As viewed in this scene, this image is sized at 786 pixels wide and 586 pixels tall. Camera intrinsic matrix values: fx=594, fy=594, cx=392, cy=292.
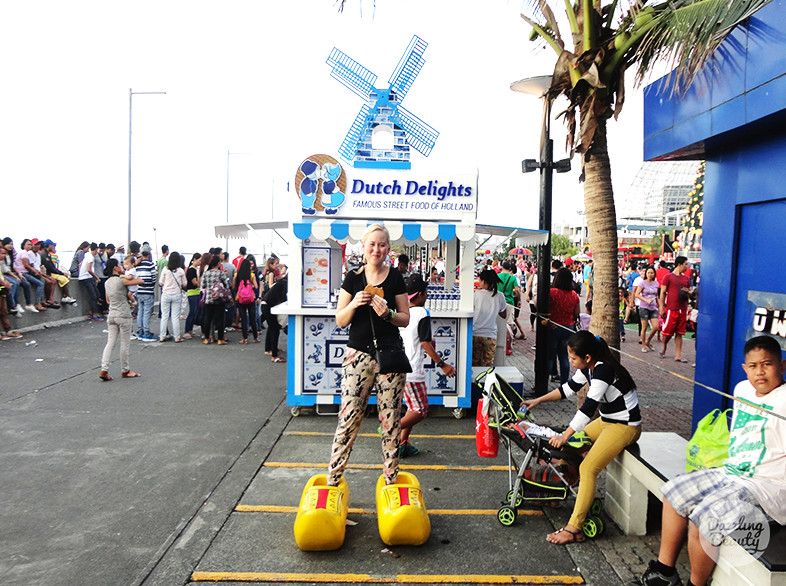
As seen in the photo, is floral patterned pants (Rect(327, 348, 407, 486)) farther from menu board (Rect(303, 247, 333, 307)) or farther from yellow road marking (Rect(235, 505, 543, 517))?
menu board (Rect(303, 247, 333, 307))

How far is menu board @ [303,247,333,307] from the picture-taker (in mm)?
7602

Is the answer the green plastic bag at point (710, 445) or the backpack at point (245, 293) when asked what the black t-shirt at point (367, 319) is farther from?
the backpack at point (245, 293)

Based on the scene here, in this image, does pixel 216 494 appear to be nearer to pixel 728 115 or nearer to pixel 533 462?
pixel 533 462

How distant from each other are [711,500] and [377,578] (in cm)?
195

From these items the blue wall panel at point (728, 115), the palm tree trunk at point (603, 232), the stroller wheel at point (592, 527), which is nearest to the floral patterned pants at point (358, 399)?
the stroller wheel at point (592, 527)

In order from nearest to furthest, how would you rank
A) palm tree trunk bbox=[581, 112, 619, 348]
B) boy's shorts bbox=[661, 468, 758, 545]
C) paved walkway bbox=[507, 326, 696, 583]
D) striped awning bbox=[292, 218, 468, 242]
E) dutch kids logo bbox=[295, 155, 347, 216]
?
boy's shorts bbox=[661, 468, 758, 545] < paved walkway bbox=[507, 326, 696, 583] < palm tree trunk bbox=[581, 112, 619, 348] < striped awning bbox=[292, 218, 468, 242] < dutch kids logo bbox=[295, 155, 347, 216]

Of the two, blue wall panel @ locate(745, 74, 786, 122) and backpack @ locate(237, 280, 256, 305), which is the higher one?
blue wall panel @ locate(745, 74, 786, 122)

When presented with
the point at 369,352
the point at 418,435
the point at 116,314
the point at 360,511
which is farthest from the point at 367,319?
the point at 116,314

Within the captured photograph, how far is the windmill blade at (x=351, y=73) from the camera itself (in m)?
12.9

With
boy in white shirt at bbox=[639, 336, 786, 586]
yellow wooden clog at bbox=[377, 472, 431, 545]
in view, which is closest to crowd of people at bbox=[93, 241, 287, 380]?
yellow wooden clog at bbox=[377, 472, 431, 545]

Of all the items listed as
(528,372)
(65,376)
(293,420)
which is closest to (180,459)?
(293,420)

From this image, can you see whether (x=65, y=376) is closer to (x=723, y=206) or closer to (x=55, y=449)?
(x=55, y=449)

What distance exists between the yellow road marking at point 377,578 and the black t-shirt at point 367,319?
1.42 meters

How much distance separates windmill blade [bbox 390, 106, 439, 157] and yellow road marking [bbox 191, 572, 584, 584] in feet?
31.3
